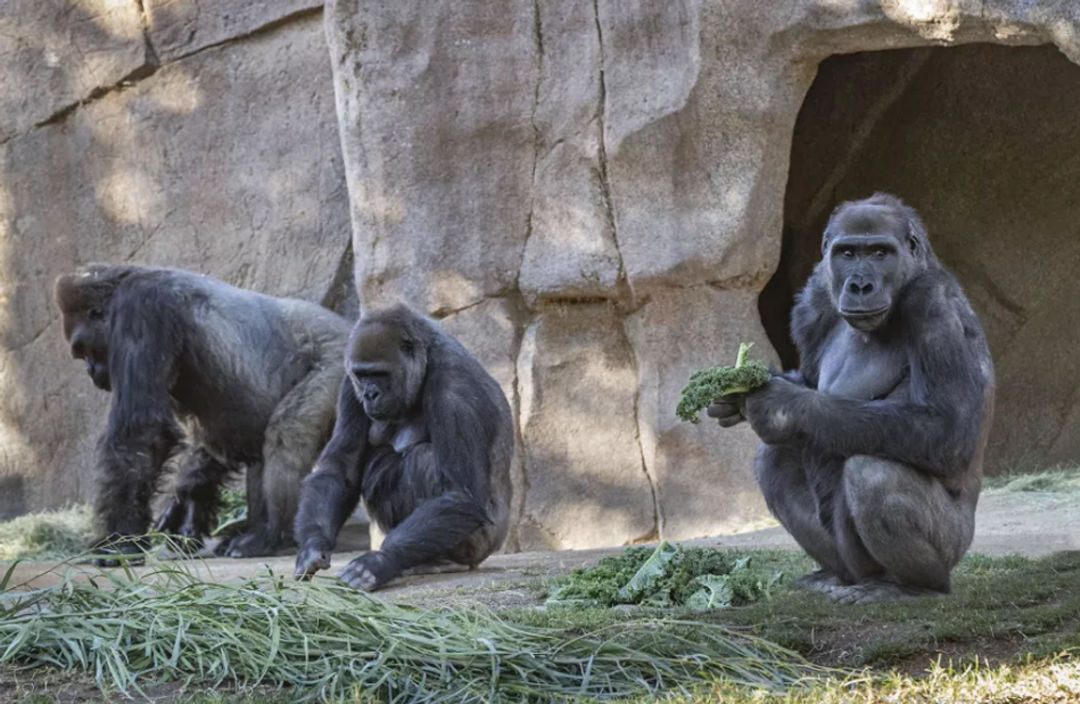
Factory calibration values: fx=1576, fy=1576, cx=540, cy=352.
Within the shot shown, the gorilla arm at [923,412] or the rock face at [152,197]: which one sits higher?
the rock face at [152,197]

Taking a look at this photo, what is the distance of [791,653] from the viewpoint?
12.4 feet

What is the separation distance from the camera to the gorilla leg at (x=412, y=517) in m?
5.50

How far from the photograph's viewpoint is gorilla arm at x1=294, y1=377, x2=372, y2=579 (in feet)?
18.7

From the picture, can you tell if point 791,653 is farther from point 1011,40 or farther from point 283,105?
point 283,105

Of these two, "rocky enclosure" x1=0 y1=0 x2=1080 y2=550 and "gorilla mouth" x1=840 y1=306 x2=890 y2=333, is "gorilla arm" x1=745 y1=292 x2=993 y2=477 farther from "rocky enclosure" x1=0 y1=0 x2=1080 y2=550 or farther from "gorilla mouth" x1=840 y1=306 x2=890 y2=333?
"rocky enclosure" x1=0 y1=0 x2=1080 y2=550

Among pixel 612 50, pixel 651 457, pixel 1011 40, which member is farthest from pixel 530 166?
pixel 1011 40

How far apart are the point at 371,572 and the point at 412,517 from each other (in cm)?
34

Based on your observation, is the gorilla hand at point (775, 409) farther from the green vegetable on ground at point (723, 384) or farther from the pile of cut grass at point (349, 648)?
the pile of cut grass at point (349, 648)

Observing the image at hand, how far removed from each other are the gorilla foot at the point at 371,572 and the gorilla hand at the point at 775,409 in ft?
5.20

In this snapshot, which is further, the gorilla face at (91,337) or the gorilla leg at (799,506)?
the gorilla face at (91,337)

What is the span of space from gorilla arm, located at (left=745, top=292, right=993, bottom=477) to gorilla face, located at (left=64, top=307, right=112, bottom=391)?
438cm

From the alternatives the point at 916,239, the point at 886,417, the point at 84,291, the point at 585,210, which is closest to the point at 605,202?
the point at 585,210

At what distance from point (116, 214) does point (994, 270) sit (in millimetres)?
5273

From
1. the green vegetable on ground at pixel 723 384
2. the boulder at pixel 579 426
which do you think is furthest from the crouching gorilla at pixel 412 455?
the boulder at pixel 579 426
